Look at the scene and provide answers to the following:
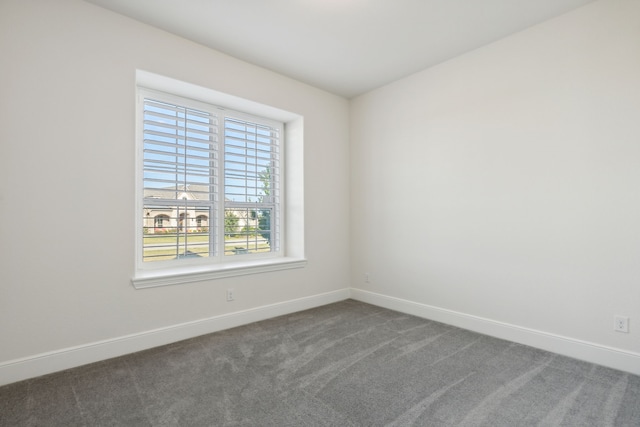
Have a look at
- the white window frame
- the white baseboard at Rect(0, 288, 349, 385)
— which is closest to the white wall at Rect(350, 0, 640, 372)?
the white window frame

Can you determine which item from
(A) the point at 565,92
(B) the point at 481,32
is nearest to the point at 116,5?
(B) the point at 481,32

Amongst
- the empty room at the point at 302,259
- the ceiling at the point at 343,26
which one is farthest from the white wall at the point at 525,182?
the ceiling at the point at 343,26

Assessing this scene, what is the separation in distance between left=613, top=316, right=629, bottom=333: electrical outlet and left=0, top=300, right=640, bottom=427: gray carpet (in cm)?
29

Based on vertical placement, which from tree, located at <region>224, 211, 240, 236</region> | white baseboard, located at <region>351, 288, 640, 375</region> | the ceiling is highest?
the ceiling

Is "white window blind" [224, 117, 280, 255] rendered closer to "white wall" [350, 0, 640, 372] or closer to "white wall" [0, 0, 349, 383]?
"white wall" [0, 0, 349, 383]

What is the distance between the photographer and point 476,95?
3064 millimetres

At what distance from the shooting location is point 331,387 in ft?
6.69

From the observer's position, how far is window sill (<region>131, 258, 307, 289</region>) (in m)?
2.65

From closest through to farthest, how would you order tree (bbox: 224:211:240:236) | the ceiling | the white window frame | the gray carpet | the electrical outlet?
the gray carpet → the electrical outlet → the ceiling → the white window frame → tree (bbox: 224:211:240:236)

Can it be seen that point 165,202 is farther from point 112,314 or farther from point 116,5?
point 116,5

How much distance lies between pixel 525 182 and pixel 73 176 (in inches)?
142

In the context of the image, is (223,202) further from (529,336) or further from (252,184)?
(529,336)

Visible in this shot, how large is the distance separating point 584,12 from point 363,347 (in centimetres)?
313

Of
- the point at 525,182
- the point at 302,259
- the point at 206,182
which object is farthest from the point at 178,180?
the point at 525,182
